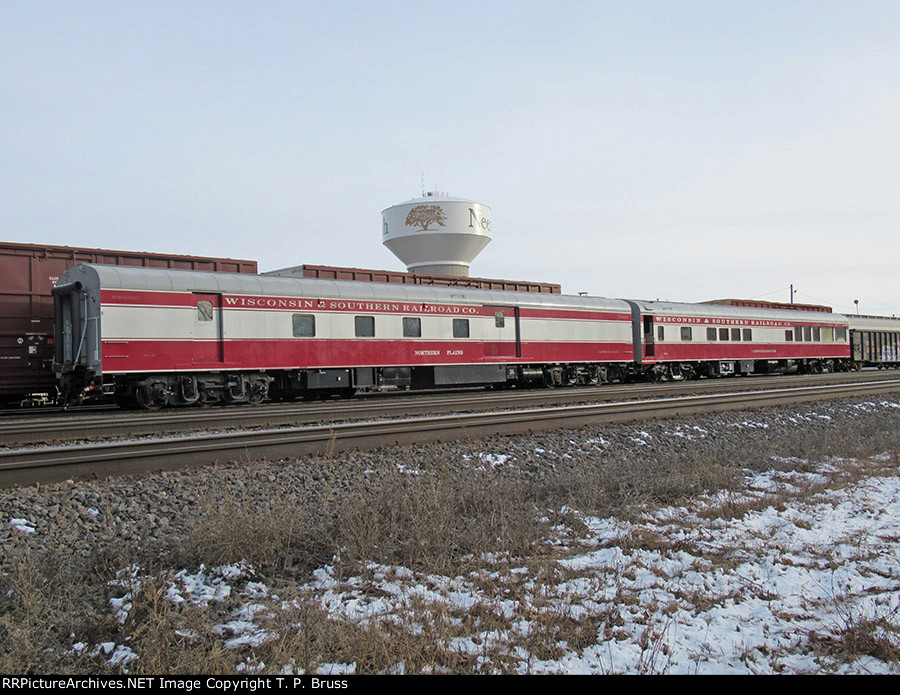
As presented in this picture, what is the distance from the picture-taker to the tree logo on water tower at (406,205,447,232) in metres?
52.2

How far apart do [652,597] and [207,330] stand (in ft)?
45.5

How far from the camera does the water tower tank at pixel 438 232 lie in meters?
52.3

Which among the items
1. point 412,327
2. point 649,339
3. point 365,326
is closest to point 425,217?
point 649,339

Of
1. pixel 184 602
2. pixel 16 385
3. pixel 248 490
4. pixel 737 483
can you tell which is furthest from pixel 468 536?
pixel 16 385

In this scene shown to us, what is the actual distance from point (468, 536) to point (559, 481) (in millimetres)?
2442

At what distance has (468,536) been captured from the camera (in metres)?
5.26

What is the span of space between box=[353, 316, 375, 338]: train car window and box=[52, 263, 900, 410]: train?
42 mm

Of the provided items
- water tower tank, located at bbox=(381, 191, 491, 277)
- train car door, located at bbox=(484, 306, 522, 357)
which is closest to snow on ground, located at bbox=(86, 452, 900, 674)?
train car door, located at bbox=(484, 306, 522, 357)

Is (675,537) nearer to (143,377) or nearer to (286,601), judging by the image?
(286,601)

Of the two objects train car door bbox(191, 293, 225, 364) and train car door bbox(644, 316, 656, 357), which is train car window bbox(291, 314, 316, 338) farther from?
train car door bbox(644, 316, 656, 357)

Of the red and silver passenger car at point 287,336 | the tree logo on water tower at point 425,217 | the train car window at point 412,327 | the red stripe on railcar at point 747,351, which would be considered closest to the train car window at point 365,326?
the red and silver passenger car at point 287,336

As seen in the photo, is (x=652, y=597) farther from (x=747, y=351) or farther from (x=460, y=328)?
(x=747, y=351)

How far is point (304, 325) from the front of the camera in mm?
17531

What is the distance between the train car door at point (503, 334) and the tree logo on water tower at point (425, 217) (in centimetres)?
3144
